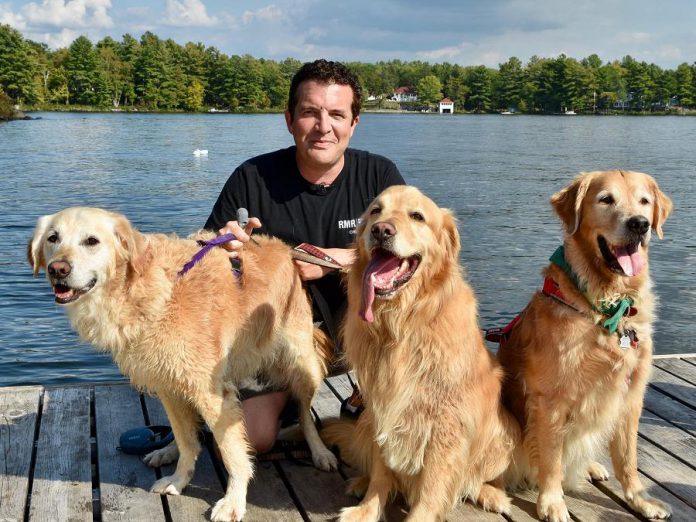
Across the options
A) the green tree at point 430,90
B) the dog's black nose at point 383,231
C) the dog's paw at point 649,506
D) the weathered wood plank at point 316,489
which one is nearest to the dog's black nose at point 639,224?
the dog's black nose at point 383,231

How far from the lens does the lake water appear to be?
9.15 metres

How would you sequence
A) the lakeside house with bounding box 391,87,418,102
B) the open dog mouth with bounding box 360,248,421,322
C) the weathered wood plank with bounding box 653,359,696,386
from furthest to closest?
the lakeside house with bounding box 391,87,418,102, the weathered wood plank with bounding box 653,359,696,386, the open dog mouth with bounding box 360,248,421,322

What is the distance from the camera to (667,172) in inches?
996

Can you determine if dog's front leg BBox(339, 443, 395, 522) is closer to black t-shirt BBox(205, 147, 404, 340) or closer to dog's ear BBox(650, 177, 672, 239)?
black t-shirt BBox(205, 147, 404, 340)

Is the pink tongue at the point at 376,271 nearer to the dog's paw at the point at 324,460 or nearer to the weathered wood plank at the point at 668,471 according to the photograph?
the dog's paw at the point at 324,460

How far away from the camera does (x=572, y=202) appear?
326 cm

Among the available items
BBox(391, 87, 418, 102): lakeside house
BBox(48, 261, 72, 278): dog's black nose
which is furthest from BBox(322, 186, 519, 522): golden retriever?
BBox(391, 87, 418, 102): lakeside house

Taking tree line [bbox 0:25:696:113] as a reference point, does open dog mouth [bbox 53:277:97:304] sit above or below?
below

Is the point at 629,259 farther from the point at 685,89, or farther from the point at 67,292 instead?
the point at 685,89

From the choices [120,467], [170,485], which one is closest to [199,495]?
[170,485]

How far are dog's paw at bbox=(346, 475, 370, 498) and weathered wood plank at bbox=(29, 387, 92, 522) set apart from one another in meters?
1.27

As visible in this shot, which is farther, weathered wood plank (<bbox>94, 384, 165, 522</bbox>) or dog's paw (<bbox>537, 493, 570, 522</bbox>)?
weathered wood plank (<bbox>94, 384, 165, 522</bbox>)

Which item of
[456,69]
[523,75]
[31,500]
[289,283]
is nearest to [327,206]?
[289,283]

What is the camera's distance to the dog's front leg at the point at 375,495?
3182 millimetres
